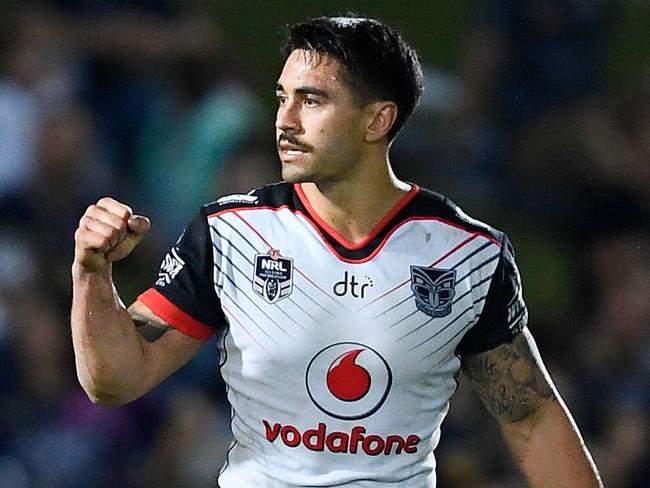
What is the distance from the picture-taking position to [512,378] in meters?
3.74

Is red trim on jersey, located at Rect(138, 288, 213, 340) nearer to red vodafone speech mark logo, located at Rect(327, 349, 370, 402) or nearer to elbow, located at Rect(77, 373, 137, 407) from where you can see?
elbow, located at Rect(77, 373, 137, 407)

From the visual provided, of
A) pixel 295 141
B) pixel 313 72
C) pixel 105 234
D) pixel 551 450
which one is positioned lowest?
pixel 551 450

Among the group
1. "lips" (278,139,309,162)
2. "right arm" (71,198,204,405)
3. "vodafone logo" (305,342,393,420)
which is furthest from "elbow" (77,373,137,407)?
"lips" (278,139,309,162)

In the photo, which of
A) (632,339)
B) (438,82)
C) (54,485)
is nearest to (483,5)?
(438,82)

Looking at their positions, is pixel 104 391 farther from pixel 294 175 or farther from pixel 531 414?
pixel 531 414

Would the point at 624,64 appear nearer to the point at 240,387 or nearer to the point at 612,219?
the point at 612,219

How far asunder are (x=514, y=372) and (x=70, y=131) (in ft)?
11.4

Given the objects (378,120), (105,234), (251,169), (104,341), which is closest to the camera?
(105,234)

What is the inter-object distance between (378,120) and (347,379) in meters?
0.59

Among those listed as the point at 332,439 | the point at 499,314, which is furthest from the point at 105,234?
the point at 499,314

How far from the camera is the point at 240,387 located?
143 inches

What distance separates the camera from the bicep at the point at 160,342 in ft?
11.9

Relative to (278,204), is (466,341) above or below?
below

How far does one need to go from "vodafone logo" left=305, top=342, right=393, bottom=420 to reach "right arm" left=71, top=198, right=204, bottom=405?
304mm
